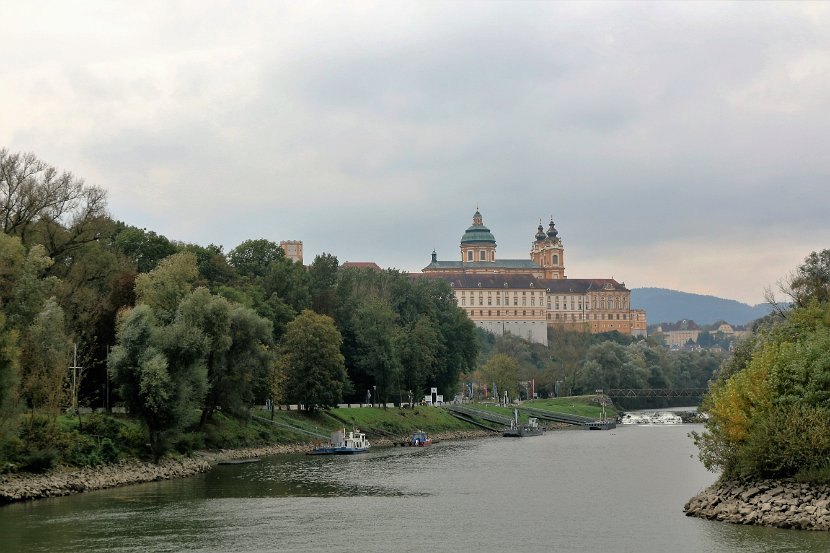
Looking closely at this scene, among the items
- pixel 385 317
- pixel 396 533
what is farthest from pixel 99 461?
pixel 385 317

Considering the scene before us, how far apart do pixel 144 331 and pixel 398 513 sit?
22851 millimetres

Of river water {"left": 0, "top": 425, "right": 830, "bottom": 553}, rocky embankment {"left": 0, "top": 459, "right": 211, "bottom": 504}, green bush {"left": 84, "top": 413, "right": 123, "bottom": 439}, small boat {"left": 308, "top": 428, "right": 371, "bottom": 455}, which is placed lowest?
river water {"left": 0, "top": 425, "right": 830, "bottom": 553}

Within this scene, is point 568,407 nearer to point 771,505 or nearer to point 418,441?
point 418,441

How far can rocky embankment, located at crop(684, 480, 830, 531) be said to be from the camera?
39625 millimetres

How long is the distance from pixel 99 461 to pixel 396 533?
74.9 feet

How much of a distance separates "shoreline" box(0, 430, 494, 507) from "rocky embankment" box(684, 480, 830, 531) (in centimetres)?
2795

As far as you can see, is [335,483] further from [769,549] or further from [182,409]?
[769,549]

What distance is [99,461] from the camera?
5891 cm

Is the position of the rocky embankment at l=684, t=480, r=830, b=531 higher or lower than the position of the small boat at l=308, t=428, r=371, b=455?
lower

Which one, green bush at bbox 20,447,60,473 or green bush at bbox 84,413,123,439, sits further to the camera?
green bush at bbox 84,413,123,439

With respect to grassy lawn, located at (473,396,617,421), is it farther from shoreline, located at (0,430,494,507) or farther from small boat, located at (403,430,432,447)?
shoreline, located at (0,430,494,507)

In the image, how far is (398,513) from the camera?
47.3 meters

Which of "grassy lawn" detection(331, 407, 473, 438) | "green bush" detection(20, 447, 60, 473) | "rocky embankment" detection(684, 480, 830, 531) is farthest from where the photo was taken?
"grassy lawn" detection(331, 407, 473, 438)

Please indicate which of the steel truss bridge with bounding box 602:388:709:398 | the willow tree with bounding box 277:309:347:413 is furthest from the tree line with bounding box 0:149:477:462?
the steel truss bridge with bounding box 602:388:709:398
